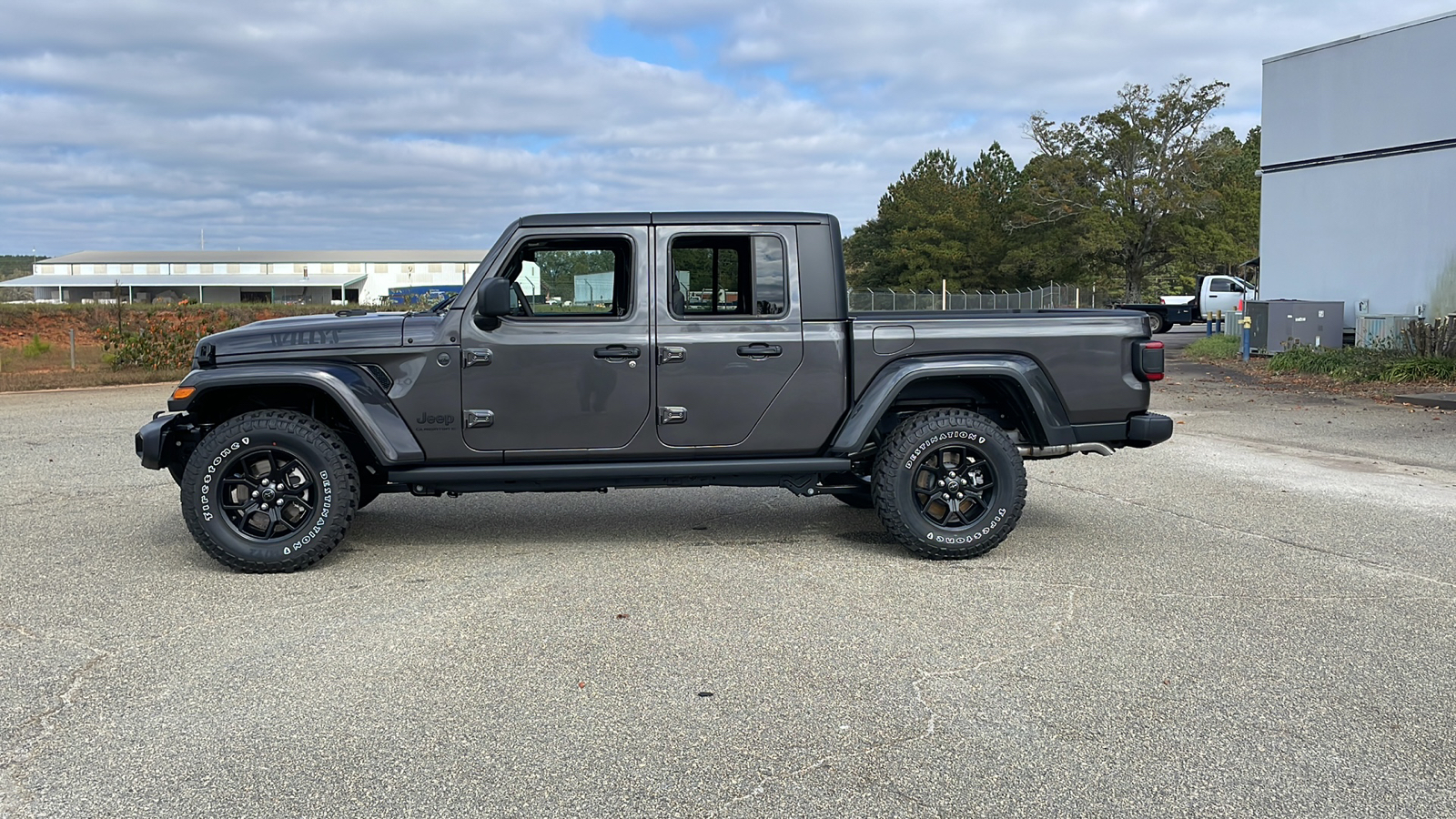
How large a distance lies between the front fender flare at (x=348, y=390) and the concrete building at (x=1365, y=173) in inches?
796

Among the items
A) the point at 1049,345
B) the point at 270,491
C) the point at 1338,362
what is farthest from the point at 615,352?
the point at 1338,362

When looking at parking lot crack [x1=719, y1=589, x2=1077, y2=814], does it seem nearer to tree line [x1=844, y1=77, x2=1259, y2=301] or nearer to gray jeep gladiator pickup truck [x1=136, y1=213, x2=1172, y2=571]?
gray jeep gladiator pickup truck [x1=136, y1=213, x2=1172, y2=571]

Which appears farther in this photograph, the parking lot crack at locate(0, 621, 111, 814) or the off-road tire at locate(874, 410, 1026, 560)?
the off-road tire at locate(874, 410, 1026, 560)

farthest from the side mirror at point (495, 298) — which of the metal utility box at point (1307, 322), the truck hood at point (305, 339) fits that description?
the metal utility box at point (1307, 322)

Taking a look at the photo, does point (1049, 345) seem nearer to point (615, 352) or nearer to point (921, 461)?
point (921, 461)

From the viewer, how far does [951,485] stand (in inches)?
258

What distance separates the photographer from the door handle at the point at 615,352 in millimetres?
6375

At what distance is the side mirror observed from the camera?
607 cm

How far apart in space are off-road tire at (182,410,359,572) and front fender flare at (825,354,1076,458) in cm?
270

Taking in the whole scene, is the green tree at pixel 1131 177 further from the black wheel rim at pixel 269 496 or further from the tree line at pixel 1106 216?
the black wheel rim at pixel 269 496

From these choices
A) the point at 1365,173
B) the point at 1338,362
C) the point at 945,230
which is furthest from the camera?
the point at 945,230

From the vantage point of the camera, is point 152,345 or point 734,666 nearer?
point 734,666

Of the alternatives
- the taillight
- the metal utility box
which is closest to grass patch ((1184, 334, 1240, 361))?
the metal utility box

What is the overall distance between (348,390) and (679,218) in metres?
2.03
